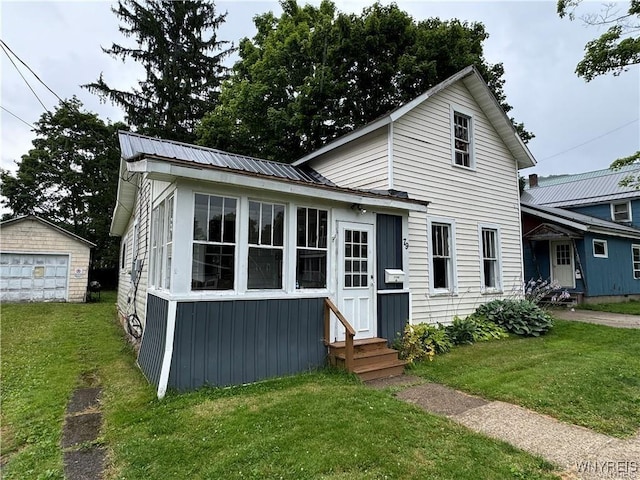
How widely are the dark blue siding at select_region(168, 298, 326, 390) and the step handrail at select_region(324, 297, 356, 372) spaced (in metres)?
0.10

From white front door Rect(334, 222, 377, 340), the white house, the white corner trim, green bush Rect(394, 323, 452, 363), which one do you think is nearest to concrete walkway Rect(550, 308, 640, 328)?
the white house

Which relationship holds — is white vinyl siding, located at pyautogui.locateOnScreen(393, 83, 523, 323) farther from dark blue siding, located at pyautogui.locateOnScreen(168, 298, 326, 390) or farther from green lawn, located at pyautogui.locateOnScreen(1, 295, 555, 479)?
green lawn, located at pyautogui.locateOnScreen(1, 295, 555, 479)

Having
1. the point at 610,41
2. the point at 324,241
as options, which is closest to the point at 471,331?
the point at 324,241

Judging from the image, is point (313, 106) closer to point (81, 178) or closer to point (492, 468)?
point (492, 468)

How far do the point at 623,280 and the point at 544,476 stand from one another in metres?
16.9

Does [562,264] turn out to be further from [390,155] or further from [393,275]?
[393,275]

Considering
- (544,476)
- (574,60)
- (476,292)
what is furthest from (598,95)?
(544,476)

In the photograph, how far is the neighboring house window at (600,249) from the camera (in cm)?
1443

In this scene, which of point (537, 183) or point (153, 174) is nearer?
point (153, 174)

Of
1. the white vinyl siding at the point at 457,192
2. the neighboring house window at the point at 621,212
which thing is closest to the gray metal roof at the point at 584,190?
the neighboring house window at the point at 621,212

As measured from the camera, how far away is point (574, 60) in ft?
37.8

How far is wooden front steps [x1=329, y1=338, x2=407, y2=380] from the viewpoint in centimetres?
556

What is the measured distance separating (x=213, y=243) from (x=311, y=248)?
165 cm

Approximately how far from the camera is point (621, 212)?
1992cm
